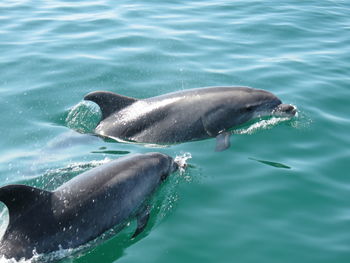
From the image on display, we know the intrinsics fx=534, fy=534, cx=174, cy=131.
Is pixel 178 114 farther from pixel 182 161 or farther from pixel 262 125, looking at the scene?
pixel 262 125

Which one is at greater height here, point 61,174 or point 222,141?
point 222,141

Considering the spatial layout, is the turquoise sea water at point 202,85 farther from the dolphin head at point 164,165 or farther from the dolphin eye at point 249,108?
the dolphin eye at point 249,108

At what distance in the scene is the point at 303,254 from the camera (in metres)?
8.17

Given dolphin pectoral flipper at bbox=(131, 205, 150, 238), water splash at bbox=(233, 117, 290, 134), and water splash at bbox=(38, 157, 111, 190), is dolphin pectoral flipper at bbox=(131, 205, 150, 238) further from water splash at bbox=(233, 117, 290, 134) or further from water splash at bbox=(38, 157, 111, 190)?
water splash at bbox=(233, 117, 290, 134)

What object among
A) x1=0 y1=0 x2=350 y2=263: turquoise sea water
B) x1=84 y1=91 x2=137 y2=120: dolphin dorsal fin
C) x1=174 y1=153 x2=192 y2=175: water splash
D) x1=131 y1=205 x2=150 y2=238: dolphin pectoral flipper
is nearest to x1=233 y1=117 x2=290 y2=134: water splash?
x1=0 y1=0 x2=350 y2=263: turquoise sea water

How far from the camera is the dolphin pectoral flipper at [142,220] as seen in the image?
27.9 feet

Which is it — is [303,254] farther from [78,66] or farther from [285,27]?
[285,27]

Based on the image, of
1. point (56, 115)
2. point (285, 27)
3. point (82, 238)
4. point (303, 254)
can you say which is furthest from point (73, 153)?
point (285, 27)

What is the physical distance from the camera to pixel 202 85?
14.9m

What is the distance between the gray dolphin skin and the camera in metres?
7.85

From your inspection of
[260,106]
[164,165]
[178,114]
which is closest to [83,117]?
[178,114]

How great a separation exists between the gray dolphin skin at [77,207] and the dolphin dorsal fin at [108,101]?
2.73 metres

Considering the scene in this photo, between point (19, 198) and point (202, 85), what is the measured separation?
8.00 metres

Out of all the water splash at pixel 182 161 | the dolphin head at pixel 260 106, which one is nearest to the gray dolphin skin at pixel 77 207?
the water splash at pixel 182 161
